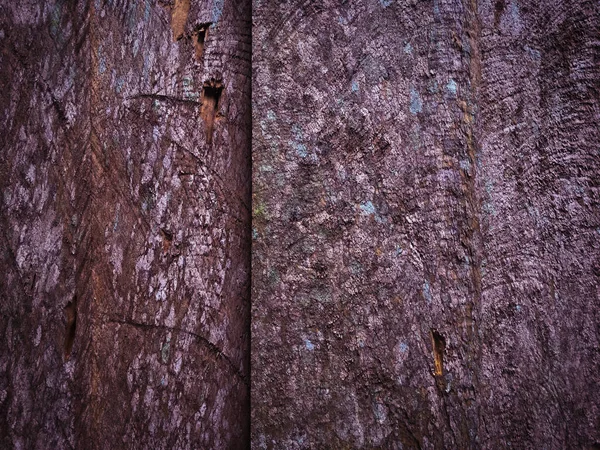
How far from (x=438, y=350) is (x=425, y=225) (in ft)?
0.61

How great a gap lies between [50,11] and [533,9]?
33.9 inches

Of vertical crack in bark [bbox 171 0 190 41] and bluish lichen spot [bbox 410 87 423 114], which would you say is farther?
vertical crack in bark [bbox 171 0 190 41]

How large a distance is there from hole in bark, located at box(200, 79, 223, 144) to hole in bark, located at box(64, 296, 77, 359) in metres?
0.39

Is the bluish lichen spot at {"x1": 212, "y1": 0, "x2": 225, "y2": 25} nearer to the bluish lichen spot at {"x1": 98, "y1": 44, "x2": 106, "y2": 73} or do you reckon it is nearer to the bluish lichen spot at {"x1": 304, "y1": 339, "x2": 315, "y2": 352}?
the bluish lichen spot at {"x1": 98, "y1": 44, "x2": 106, "y2": 73}

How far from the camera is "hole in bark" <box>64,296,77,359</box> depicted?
88 cm

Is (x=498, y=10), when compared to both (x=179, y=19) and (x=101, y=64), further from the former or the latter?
(x=101, y=64)

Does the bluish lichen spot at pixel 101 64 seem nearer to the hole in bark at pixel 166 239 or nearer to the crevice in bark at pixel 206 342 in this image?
the hole in bark at pixel 166 239

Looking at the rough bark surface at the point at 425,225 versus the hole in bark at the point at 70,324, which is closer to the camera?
the rough bark surface at the point at 425,225

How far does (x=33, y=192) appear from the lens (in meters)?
0.89

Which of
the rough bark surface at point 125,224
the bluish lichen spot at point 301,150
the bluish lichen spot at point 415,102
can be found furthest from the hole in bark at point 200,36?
the bluish lichen spot at point 415,102

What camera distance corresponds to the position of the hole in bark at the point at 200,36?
2.96ft

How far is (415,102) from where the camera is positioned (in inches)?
31.5

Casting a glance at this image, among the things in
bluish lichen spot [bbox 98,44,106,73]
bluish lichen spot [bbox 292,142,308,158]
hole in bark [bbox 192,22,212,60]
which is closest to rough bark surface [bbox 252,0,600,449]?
bluish lichen spot [bbox 292,142,308,158]

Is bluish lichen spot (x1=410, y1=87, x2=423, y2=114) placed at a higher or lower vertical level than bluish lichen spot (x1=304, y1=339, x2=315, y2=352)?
higher
